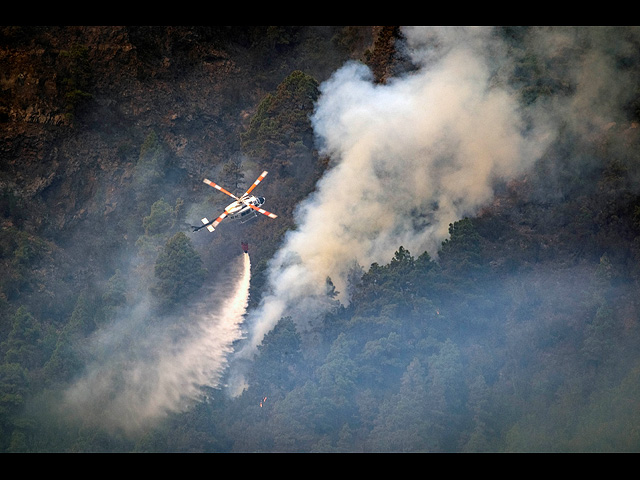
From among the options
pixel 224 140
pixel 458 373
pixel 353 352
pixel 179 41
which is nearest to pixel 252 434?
pixel 353 352

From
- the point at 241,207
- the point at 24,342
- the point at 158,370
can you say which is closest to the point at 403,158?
the point at 241,207

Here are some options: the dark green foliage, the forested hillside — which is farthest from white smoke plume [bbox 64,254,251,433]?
the dark green foliage

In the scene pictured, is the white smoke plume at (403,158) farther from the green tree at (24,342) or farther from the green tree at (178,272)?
the green tree at (24,342)

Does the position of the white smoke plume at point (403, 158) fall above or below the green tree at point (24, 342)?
above

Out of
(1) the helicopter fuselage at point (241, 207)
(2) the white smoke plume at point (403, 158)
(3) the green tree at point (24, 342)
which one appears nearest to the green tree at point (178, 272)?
(1) the helicopter fuselage at point (241, 207)

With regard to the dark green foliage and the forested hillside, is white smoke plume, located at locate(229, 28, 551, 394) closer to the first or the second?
the forested hillside

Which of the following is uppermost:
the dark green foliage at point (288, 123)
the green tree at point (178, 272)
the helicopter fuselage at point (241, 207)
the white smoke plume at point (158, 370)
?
the dark green foliage at point (288, 123)
